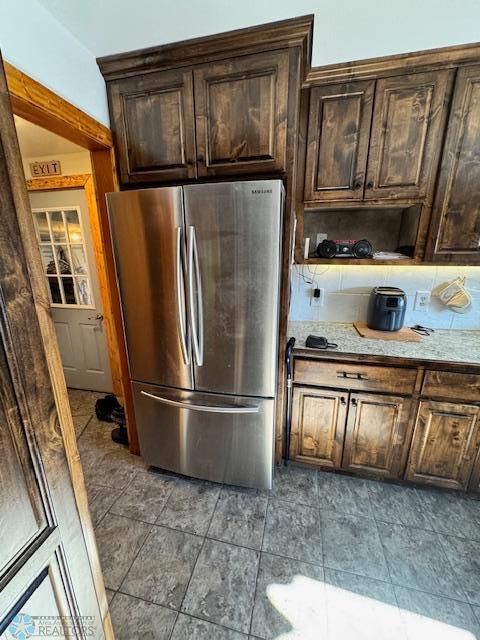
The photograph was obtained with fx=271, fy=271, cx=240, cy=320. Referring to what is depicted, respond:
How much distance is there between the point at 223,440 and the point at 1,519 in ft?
4.03

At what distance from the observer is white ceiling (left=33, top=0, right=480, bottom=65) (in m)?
1.13

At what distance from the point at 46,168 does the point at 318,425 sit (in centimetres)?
330

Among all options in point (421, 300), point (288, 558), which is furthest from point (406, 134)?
point (288, 558)

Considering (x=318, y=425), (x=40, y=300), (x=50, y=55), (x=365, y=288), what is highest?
(x=50, y=55)

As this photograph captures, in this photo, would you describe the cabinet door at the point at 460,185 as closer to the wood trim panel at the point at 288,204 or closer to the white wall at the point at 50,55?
the wood trim panel at the point at 288,204

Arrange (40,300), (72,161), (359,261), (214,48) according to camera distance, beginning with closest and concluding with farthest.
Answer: (40,300)
(214,48)
(359,261)
(72,161)

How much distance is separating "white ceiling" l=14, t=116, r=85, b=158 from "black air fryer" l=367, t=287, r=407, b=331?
107 inches

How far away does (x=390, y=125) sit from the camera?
156cm

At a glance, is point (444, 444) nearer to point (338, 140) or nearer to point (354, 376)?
point (354, 376)

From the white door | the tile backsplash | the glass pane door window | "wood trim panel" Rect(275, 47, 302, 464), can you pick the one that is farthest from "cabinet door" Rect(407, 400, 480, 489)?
the glass pane door window

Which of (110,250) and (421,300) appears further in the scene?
(421,300)

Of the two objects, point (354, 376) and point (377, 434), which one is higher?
point (354, 376)

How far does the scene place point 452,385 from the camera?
5.04 feet

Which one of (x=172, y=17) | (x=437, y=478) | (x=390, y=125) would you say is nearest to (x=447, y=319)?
(x=437, y=478)
